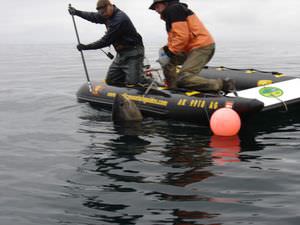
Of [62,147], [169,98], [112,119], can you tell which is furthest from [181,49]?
[62,147]

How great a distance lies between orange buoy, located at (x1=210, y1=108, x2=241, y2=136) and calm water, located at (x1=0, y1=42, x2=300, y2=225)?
0.54ft

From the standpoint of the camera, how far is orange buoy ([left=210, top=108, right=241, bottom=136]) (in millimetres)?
7977

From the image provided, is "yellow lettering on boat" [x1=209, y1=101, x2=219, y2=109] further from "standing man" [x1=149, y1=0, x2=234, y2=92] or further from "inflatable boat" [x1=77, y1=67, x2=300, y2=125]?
"standing man" [x1=149, y1=0, x2=234, y2=92]

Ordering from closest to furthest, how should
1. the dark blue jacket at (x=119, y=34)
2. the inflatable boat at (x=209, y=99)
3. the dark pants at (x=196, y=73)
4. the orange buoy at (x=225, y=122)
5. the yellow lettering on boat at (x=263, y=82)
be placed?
the orange buoy at (x=225, y=122), the inflatable boat at (x=209, y=99), the dark pants at (x=196, y=73), the dark blue jacket at (x=119, y=34), the yellow lettering on boat at (x=263, y=82)

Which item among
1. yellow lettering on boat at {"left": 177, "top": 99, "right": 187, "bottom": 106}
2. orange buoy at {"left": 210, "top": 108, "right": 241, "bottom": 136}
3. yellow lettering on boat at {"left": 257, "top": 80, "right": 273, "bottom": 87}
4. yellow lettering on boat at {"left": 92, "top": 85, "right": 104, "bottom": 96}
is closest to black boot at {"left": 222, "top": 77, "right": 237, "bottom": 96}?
yellow lettering on boat at {"left": 177, "top": 99, "right": 187, "bottom": 106}

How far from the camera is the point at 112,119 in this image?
972cm

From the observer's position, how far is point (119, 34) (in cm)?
1052

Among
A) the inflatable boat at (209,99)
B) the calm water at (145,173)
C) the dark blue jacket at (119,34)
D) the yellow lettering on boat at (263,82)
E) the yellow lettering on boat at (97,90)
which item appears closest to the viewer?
the calm water at (145,173)

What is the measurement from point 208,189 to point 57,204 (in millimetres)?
1721

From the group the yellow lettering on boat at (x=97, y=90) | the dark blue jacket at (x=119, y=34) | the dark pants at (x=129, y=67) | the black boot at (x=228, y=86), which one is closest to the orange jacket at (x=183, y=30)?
the black boot at (x=228, y=86)

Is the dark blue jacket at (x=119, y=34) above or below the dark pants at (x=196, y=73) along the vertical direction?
above

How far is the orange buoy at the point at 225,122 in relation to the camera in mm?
7977

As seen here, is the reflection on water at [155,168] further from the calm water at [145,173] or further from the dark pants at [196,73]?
the dark pants at [196,73]

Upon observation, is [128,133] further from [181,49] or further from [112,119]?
[181,49]
